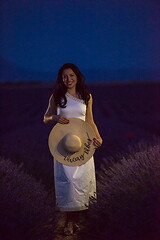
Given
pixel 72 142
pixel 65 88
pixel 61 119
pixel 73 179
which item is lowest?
pixel 73 179

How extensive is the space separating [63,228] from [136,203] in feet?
3.92

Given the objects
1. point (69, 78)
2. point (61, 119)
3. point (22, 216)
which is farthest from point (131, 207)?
point (69, 78)

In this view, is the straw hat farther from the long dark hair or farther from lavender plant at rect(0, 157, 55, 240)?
lavender plant at rect(0, 157, 55, 240)

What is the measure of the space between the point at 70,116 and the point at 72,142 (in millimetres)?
237

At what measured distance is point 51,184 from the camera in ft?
18.9

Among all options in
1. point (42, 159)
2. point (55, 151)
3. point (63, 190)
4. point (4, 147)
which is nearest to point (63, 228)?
point (63, 190)

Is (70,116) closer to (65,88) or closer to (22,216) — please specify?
(65,88)

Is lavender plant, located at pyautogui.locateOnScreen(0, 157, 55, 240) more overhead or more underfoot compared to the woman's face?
more underfoot

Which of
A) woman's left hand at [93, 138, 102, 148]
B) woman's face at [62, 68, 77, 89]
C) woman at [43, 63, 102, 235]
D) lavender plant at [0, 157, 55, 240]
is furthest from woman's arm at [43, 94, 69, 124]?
lavender plant at [0, 157, 55, 240]

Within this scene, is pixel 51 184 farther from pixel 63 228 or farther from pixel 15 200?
pixel 15 200

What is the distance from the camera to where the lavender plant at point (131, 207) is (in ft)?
10.3

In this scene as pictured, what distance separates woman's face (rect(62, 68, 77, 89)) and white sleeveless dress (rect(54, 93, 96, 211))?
9 centimetres

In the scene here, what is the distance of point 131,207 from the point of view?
3260 mm

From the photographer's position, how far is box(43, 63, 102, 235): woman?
3896 mm
